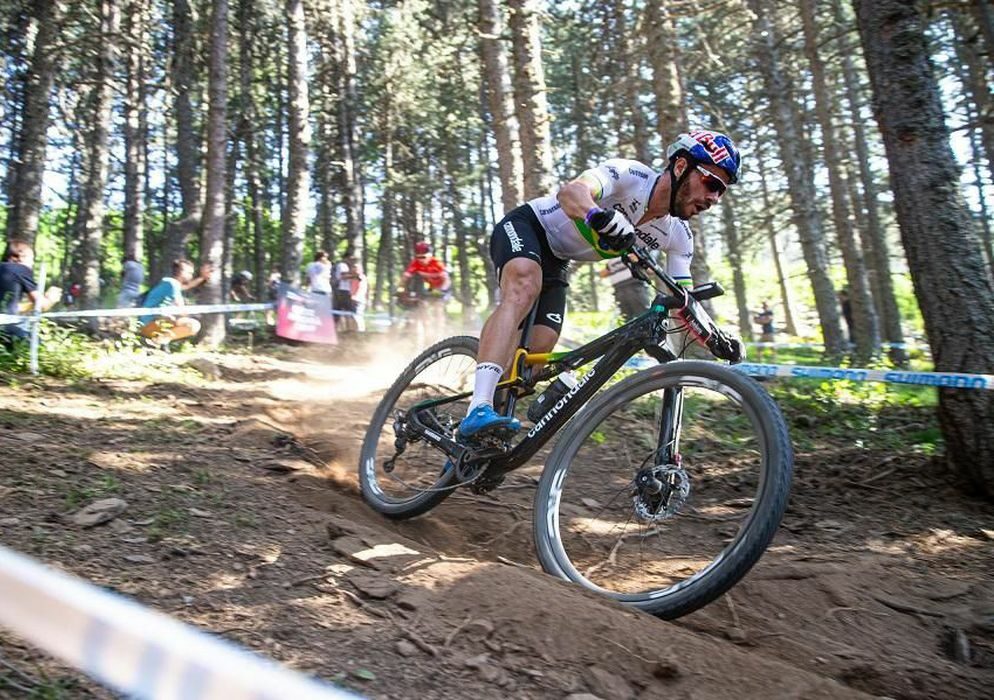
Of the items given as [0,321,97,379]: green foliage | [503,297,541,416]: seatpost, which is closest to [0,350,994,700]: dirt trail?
[503,297,541,416]: seatpost

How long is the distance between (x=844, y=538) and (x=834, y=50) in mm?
18792

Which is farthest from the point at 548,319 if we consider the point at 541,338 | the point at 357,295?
the point at 357,295

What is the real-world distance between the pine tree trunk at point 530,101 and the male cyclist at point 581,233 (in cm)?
513

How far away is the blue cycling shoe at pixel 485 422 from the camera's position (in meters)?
3.87

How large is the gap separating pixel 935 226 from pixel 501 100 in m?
6.06

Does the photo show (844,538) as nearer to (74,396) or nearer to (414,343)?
(74,396)

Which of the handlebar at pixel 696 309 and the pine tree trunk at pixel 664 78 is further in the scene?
the pine tree trunk at pixel 664 78

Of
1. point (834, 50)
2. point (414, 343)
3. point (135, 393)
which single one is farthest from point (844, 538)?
point (834, 50)

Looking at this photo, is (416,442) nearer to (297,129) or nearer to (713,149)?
(713,149)

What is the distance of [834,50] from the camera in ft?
64.1

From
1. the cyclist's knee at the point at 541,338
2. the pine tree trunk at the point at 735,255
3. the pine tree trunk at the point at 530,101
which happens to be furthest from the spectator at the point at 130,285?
the pine tree trunk at the point at 735,255

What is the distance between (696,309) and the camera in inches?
137

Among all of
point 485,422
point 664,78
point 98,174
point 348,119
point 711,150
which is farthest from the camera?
point 348,119

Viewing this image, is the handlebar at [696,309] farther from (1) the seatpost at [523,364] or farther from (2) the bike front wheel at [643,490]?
(1) the seatpost at [523,364]
